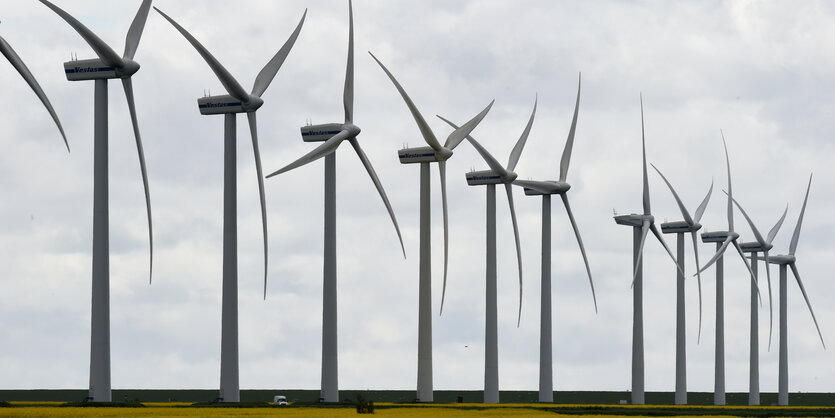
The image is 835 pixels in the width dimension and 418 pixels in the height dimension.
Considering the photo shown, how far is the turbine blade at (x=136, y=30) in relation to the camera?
284ft

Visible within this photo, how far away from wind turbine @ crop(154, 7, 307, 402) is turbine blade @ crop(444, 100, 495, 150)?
2379 centimetres

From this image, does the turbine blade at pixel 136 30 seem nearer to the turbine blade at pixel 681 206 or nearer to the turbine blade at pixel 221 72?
the turbine blade at pixel 221 72

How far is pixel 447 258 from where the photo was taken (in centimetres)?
10531

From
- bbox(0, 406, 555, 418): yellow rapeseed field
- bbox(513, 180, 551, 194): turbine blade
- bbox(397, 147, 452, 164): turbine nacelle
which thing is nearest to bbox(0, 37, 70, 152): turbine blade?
bbox(0, 406, 555, 418): yellow rapeseed field

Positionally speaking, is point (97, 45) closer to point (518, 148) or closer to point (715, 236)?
point (518, 148)

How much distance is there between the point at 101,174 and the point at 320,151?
54.8ft

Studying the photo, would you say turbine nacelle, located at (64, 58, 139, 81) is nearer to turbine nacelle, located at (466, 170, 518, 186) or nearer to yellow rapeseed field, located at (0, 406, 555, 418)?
yellow rapeseed field, located at (0, 406, 555, 418)

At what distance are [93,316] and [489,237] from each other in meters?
44.8

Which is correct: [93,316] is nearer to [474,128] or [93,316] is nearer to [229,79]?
[229,79]

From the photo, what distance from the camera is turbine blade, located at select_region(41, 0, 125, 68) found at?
81.8 meters

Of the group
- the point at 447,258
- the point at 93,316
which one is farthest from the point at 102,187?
the point at 447,258

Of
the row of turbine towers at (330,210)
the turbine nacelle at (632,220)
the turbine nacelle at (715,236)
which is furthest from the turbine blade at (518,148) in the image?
the turbine nacelle at (715,236)

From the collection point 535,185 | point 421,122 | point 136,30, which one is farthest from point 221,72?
point 535,185

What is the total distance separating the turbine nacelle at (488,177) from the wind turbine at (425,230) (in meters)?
8.28
